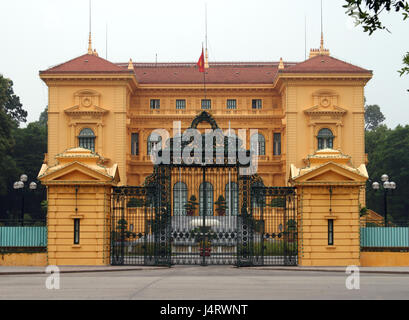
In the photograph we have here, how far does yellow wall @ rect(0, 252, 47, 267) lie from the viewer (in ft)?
82.4

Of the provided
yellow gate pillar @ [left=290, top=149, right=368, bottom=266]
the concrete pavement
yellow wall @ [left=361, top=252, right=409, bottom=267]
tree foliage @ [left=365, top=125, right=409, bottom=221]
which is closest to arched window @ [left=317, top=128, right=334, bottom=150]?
tree foliage @ [left=365, top=125, right=409, bottom=221]

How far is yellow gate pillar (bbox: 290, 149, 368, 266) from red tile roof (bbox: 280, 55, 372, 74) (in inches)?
1354

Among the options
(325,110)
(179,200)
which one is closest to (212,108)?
(325,110)

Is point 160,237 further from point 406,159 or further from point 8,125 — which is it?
point 406,159

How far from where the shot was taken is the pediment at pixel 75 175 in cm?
2447

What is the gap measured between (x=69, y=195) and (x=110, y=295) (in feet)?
32.8

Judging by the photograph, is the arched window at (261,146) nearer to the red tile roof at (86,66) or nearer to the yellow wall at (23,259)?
the red tile roof at (86,66)

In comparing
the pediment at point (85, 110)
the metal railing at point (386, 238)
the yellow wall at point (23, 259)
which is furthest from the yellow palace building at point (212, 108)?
the yellow wall at point (23, 259)

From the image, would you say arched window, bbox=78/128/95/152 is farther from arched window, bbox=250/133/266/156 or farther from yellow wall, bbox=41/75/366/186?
arched window, bbox=250/133/266/156

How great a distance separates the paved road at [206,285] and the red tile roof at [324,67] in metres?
37.0

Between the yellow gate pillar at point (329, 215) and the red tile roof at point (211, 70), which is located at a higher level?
the red tile roof at point (211, 70)

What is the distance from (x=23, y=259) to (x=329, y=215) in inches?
417

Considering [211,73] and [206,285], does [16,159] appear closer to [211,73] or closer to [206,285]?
[211,73]

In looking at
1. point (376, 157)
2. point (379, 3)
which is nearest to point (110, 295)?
point (379, 3)
